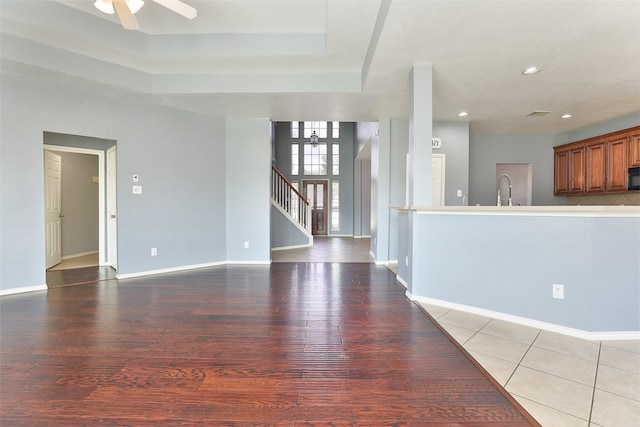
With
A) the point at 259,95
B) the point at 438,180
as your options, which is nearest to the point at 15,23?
the point at 259,95

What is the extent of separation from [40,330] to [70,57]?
3.19 metres

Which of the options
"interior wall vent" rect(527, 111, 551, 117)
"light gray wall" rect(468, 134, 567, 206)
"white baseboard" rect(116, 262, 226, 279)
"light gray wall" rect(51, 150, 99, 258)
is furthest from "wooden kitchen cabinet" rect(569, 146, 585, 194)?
"light gray wall" rect(51, 150, 99, 258)

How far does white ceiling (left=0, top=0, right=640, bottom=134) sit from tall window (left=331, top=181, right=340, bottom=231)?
6.12 metres

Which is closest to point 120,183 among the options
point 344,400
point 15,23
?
point 15,23

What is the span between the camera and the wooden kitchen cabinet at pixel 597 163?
5133 millimetres

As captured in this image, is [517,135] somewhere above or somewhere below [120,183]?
above

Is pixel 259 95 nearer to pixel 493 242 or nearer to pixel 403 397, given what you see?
pixel 493 242

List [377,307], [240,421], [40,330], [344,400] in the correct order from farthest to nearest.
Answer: [377,307]
[40,330]
[344,400]
[240,421]

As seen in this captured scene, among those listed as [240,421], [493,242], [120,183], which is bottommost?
[240,421]

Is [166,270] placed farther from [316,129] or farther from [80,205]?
[316,129]

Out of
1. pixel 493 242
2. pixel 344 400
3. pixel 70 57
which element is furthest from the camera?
pixel 70 57

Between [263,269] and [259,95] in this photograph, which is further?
[263,269]

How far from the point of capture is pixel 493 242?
10.00ft

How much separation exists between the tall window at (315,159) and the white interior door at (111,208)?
7.00 m
